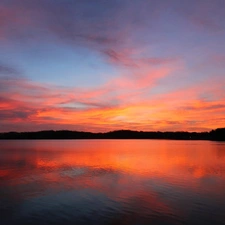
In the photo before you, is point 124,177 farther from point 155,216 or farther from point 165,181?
point 155,216

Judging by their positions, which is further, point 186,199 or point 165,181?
point 165,181

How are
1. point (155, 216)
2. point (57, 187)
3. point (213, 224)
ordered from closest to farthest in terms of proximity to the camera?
point (213, 224) → point (155, 216) → point (57, 187)

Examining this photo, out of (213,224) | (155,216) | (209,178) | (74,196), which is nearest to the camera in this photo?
(213,224)

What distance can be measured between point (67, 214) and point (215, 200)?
10177 mm

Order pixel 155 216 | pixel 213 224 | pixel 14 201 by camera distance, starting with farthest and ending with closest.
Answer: pixel 14 201 → pixel 155 216 → pixel 213 224

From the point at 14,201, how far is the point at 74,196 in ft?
13.4

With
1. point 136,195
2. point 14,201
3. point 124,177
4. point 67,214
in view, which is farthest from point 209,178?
point 14,201

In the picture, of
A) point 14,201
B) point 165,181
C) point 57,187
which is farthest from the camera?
point 165,181

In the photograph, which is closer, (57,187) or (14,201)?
(14,201)

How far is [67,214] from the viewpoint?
14617 millimetres

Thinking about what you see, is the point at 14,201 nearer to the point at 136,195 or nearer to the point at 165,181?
the point at 136,195

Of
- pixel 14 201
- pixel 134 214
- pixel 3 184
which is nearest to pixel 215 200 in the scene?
pixel 134 214

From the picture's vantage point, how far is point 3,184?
75.8ft

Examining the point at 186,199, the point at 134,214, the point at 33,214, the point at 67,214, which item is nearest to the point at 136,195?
the point at 186,199
